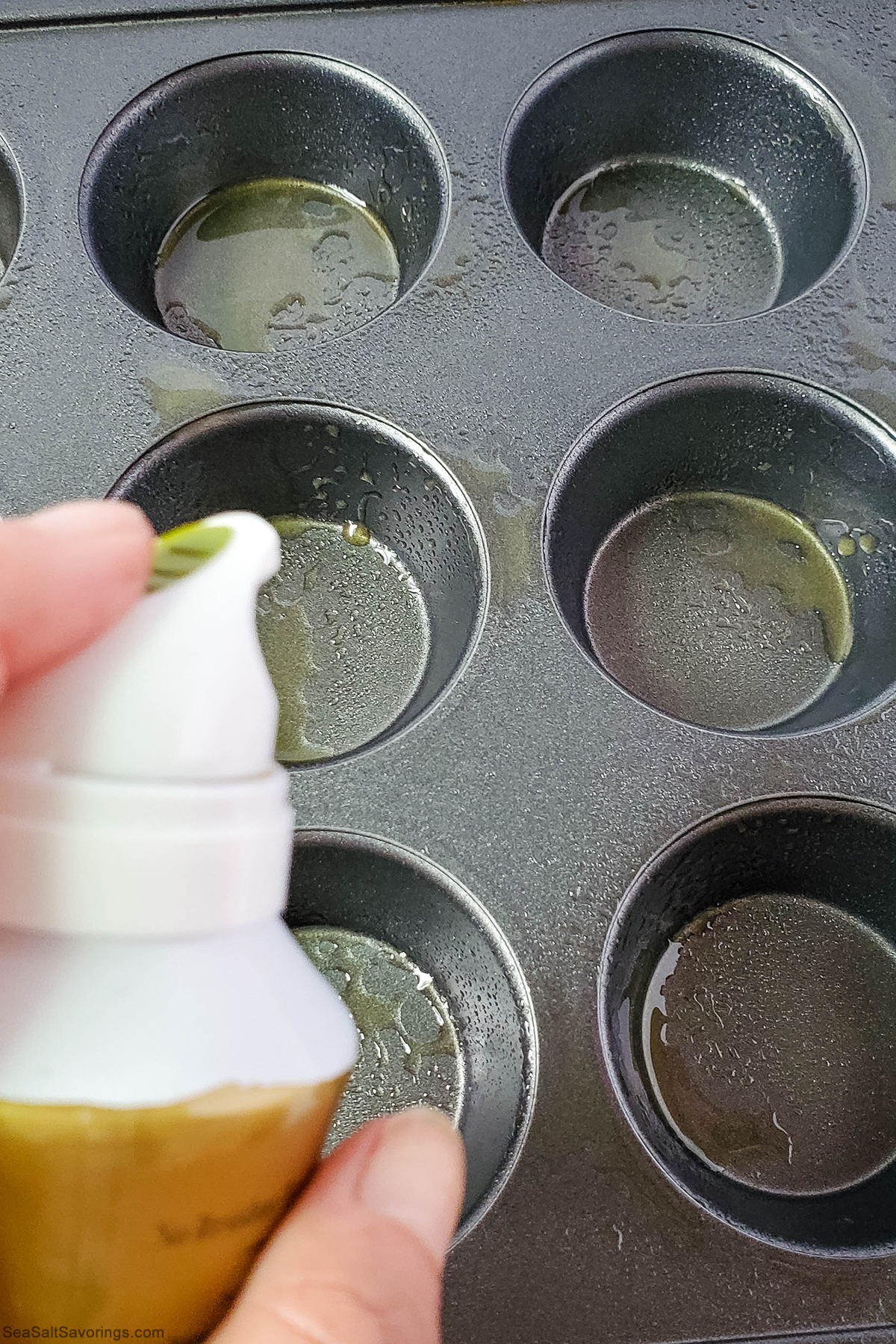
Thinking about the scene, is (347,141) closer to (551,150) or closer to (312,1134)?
(551,150)

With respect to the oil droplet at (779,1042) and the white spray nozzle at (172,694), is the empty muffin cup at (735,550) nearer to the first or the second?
the oil droplet at (779,1042)

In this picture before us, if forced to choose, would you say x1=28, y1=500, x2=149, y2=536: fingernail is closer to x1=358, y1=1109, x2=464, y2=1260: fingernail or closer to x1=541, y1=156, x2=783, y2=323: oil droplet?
x1=358, y1=1109, x2=464, y2=1260: fingernail

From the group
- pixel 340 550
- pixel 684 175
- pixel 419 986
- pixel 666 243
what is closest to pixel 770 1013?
pixel 419 986

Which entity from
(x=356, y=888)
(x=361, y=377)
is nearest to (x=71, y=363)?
(x=361, y=377)

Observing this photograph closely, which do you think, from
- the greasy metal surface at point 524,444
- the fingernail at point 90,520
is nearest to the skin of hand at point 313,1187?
the fingernail at point 90,520

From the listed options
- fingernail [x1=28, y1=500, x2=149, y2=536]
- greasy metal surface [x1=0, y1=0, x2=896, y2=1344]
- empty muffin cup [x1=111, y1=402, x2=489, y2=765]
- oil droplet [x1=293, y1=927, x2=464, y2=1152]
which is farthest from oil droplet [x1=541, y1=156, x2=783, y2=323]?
fingernail [x1=28, y1=500, x2=149, y2=536]
